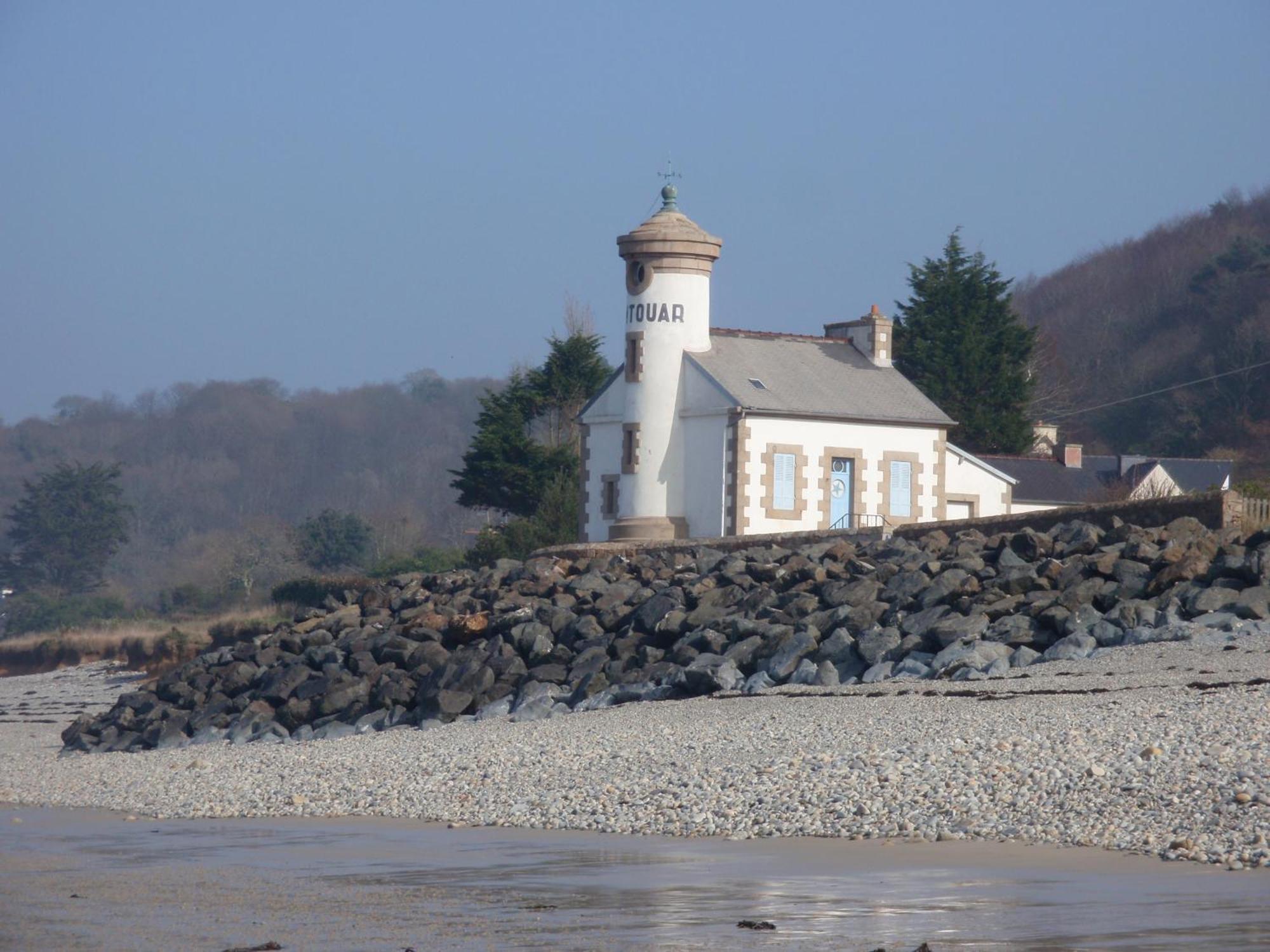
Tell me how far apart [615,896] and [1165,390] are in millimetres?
64339

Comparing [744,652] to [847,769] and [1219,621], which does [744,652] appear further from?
[847,769]

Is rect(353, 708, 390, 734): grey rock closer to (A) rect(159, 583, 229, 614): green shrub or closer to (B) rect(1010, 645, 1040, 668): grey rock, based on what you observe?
(B) rect(1010, 645, 1040, 668): grey rock

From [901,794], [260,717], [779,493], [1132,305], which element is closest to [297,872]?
[901,794]

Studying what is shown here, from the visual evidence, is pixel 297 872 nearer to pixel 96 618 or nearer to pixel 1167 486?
pixel 1167 486

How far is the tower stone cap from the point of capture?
32.2m

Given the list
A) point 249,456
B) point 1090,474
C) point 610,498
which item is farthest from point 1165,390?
point 249,456

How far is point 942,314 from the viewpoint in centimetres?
4578

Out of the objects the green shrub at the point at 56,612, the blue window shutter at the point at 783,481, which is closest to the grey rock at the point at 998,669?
the blue window shutter at the point at 783,481

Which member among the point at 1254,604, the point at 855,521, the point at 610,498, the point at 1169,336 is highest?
the point at 1169,336

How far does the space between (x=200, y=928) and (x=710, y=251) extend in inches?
1005

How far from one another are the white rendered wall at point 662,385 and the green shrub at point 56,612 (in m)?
31.5

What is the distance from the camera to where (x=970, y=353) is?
44.2 m

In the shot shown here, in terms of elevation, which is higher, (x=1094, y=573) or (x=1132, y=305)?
(x=1132, y=305)

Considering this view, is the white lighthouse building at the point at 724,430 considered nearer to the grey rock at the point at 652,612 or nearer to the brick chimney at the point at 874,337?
the brick chimney at the point at 874,337
